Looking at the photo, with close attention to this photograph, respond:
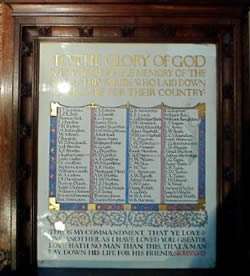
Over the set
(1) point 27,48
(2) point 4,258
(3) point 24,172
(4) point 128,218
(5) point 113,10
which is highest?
(5) point 113,10

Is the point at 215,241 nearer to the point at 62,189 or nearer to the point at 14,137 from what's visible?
the point at 62,189

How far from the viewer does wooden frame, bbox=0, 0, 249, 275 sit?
2.17 meters

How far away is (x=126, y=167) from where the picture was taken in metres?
2.18

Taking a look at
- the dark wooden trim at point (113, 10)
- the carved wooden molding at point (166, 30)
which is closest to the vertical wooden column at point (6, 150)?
the dark wooden trim at point (113, 10)

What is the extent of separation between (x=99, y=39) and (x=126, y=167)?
827 millimetres

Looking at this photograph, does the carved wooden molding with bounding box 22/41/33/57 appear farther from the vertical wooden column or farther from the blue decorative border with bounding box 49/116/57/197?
the blue decorative border with bounding box 49/116/57/197

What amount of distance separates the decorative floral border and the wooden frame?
0.54ft

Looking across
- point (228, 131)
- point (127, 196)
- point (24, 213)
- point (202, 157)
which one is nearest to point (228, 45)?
point (228, 131)

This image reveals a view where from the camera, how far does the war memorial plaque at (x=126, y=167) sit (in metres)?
2.17

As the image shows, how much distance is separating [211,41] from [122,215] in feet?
4.04

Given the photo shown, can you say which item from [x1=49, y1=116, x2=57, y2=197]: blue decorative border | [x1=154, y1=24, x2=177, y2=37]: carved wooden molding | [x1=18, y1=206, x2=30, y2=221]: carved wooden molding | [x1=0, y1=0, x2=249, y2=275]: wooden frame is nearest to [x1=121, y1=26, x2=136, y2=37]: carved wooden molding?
[x1=0, y1=0, x2=249, y2=275]: wooden frame

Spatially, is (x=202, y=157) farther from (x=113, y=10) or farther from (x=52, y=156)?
(x=113, y=10)

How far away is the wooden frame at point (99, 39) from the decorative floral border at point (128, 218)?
6.5 inches

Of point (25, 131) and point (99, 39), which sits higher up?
point (99, 39)
